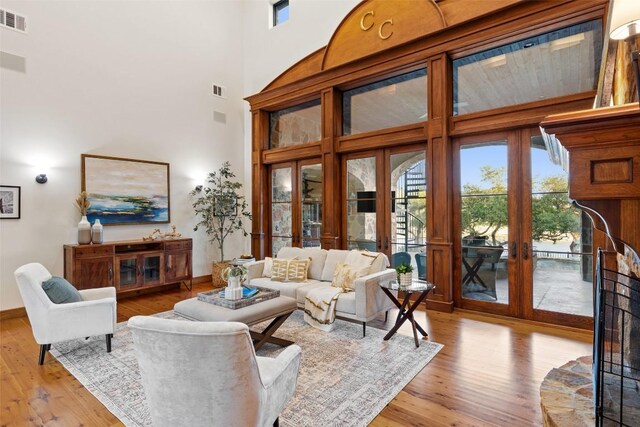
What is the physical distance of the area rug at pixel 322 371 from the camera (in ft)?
7.79

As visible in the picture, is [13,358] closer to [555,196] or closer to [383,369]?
[383,369]

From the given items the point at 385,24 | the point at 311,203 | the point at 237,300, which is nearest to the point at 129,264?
the point at 237,300

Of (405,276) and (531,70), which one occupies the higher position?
(531,70)

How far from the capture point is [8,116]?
15.6 feet

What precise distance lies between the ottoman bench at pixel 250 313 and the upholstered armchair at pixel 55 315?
2.23 feet

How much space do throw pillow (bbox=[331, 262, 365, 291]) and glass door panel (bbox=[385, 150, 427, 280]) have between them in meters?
1.31

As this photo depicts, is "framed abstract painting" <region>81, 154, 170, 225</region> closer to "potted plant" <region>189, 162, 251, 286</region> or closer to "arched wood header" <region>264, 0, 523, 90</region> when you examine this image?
"potted plant" <region>189, 162, 251, 286</region>

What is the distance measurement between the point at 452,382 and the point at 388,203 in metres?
3.10

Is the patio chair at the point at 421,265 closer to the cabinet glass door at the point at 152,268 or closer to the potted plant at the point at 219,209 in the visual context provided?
the potted plant at the point at 219,209

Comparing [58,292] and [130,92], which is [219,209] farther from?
[58,292]

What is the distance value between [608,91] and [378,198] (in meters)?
3.70

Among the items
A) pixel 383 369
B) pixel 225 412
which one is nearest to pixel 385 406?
pixel 383 369

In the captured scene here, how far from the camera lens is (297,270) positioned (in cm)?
478

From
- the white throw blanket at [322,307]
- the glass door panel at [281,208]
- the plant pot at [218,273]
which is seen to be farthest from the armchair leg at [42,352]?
the glass door panel at [281,208]
